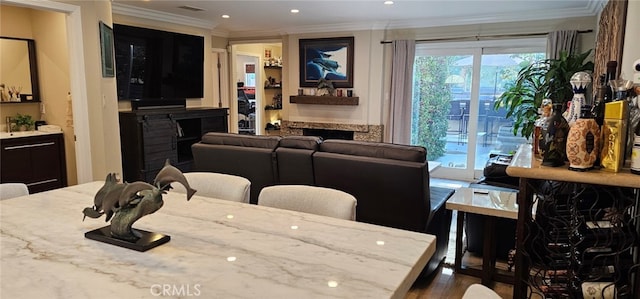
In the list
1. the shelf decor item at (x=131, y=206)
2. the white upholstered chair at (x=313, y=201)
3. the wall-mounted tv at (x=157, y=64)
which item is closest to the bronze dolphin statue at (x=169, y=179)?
the shelf decor item at (x=131, y=206)

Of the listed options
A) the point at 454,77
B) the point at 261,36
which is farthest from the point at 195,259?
the point at 261,36

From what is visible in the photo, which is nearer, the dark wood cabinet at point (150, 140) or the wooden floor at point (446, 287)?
the wooden floor at point (446, 287)

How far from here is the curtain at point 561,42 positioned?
5.31m

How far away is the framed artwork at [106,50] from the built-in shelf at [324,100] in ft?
10.5

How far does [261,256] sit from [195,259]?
19cm

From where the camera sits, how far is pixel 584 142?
1566 mm

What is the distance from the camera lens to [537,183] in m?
1.79

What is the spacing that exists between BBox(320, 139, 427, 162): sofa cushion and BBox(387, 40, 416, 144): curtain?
11.2 ft

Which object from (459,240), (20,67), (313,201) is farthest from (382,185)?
(20,67)

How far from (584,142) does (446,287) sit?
62.4 inches

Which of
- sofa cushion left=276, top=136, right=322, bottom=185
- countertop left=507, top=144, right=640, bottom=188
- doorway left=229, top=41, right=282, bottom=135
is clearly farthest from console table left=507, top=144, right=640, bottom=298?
doorway left=229, top=41, right=282, bottom=135

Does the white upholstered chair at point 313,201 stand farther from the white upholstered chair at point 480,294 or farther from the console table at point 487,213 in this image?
the console table at point 487,213

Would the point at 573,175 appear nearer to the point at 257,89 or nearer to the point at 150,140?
the point at 150,140

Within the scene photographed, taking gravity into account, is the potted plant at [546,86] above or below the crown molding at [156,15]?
below
